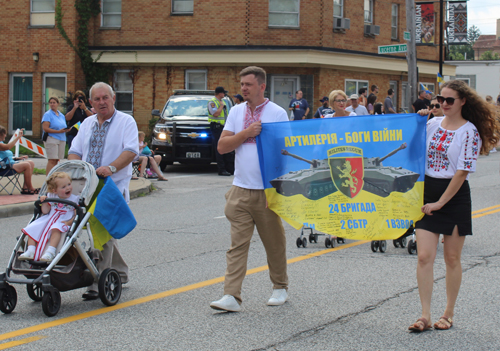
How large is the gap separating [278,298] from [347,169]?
1.28 m

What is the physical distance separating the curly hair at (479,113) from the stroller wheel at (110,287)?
3210 mm

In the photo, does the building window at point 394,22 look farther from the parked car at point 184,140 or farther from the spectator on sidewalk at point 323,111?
the parked car at point 184,140

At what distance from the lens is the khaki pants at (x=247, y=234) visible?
5.26 m

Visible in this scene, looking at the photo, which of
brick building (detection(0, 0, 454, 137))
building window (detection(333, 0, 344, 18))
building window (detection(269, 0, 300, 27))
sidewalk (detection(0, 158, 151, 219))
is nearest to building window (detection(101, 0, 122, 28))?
brick building (detection(0, 0, 454, 137))

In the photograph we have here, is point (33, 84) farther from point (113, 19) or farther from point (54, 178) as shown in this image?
point (54, 178)

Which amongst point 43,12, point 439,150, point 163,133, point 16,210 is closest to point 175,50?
point 43,12

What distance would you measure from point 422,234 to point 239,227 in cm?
150

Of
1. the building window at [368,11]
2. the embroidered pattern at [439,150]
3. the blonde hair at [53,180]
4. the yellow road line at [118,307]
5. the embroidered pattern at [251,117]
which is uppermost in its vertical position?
the building window at [368,11]

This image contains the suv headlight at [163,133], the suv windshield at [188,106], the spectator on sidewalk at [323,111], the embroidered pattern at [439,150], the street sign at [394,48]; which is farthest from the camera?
the street sign at [394,48]

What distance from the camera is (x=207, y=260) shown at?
7.39m

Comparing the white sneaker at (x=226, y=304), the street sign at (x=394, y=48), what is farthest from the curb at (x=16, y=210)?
the street sign at (x=394, y=48)

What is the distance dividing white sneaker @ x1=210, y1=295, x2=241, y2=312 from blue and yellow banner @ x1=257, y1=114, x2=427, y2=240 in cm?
84

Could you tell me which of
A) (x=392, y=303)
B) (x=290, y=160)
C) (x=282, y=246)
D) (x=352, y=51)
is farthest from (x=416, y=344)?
(x=352, y=51)

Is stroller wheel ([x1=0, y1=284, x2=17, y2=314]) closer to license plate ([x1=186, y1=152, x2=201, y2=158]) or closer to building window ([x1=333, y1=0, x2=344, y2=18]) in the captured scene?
license plate ([x1=186, y1=152, x2=201, y2=158])
